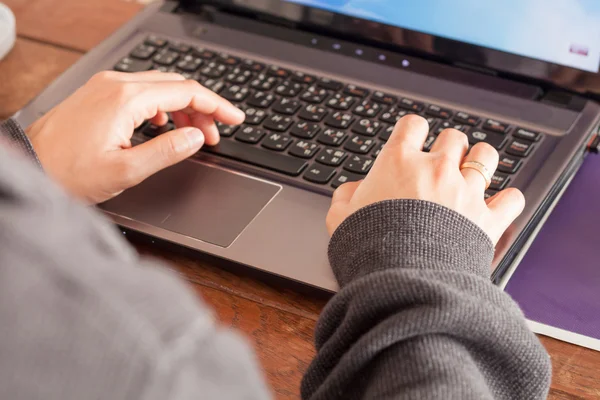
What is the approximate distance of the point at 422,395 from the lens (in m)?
0.39

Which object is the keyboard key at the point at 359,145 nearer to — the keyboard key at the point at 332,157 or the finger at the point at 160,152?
the keyboard key at the point at 332,157

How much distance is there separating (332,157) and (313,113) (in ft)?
0.25

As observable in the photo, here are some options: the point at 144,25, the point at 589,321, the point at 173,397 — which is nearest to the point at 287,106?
the point at 144,25

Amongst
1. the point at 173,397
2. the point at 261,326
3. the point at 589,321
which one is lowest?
the point at 261,326

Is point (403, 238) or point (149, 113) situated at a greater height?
point (403, 238)

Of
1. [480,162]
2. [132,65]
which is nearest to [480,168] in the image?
[480,162]

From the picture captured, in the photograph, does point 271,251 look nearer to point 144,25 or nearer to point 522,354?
point 522,354

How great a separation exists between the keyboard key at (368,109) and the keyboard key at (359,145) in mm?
42

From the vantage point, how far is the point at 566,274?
24.2 inches

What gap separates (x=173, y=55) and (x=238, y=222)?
0.30m

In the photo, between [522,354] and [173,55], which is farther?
[173,55]

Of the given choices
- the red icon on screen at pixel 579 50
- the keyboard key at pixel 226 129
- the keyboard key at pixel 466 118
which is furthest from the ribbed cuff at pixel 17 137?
the red icon on screen at pixel 579 50

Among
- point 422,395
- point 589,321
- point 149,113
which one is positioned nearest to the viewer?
point 422,395

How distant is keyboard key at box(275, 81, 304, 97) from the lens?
0.78 metres
